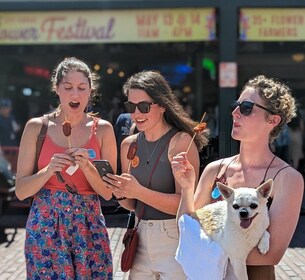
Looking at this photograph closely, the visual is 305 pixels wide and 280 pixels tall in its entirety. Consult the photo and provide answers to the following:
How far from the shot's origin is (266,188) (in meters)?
2.26

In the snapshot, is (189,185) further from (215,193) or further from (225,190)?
(225,190)

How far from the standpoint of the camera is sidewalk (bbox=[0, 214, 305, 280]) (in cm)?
622

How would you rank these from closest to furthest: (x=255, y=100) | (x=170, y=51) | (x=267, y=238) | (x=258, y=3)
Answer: (x=267, y=238)
(x=255, y=100)
(x=258, y=3)
(x=170, y=51)

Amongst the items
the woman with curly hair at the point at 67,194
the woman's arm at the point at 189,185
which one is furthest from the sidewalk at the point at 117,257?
the woman's arm at the point at 189,185

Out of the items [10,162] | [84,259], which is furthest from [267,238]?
[10,162]

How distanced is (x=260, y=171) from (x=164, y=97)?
0.75m

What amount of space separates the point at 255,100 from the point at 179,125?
0.62 m

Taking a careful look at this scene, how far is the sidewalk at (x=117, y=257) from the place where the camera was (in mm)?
6217

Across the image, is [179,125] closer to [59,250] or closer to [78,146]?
[78,146]

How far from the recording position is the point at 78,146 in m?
3.01

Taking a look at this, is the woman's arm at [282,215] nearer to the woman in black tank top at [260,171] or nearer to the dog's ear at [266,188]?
the woman in black tank top at [260,171]

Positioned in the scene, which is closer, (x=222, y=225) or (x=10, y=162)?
(x=222, y=225)

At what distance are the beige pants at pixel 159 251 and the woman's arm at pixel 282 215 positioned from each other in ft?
2.09

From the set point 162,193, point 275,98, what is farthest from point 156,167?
point 275,98
